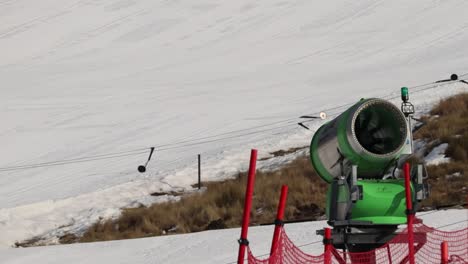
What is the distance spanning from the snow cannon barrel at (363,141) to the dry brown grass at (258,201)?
20.9ft

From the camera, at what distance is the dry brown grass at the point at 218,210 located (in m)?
15.9

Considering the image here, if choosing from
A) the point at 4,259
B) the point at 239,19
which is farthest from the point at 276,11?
the point at 4,259

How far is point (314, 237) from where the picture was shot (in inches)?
455

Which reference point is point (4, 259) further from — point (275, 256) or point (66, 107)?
point (66, 107)

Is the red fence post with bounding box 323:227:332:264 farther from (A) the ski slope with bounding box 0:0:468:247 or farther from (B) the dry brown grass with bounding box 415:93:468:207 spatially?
(A) the ski slope with bounding box 0:0:468:247

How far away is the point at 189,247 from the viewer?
40.0ft

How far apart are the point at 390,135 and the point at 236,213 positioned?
906 cm

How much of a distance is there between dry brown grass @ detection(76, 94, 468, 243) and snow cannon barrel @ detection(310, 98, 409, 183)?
20.9 feet

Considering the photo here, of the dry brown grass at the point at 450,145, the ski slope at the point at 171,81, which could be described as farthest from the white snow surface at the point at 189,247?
the ski slope at the point at 171,81

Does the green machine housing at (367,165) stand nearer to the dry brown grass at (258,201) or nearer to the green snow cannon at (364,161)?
the green snow cannon at (364,161)

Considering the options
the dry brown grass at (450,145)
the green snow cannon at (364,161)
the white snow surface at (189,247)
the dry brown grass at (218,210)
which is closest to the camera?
the green snow cannon at (364,161)

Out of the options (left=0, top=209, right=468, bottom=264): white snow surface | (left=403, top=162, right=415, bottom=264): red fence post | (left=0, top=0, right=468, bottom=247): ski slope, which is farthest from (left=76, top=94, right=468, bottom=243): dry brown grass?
(left=403, top=162, right=415, bottom=264): red fence post

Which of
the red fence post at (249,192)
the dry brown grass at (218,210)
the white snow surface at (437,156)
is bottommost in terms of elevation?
the dry brown grass at (218,210)

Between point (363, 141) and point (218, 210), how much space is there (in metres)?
9.17
